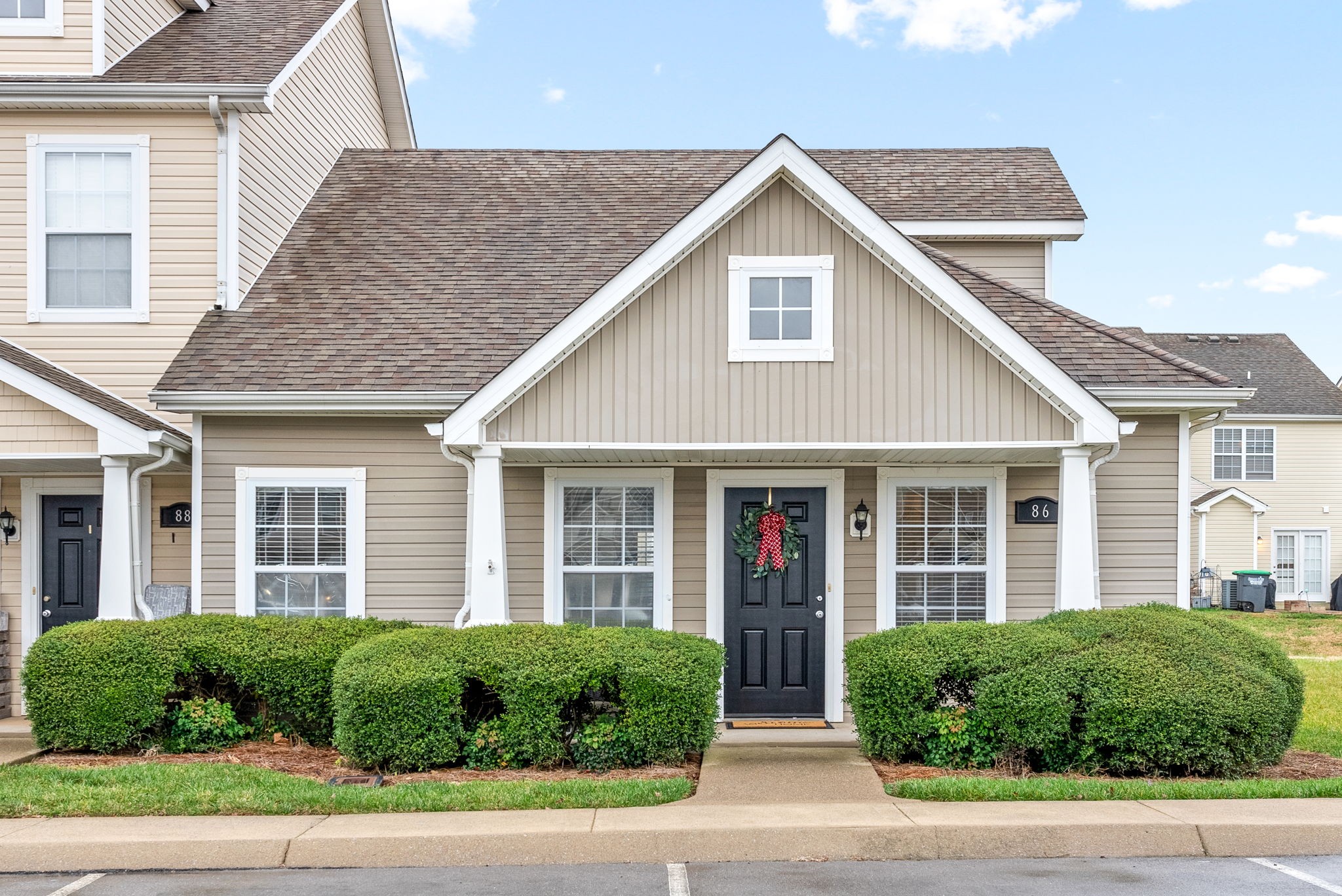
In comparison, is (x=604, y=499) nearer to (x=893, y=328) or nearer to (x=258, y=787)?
(x=893, y=328)

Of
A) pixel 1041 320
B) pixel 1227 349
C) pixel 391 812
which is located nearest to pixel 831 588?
pixel 1041 320

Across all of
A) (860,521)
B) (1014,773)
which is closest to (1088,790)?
(1014,773)

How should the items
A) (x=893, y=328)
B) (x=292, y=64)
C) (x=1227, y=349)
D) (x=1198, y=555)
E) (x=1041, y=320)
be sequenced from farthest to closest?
(x=1227, y=349) → (x=1198, y=555) → (x=292, y=64) → (x=1041, y=320) → (x=893, y=328)

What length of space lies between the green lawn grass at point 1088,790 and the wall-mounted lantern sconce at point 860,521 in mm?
3093

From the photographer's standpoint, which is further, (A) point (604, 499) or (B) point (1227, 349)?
(B) point (1227, 349)

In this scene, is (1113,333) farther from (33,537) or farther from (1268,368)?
(1268,368)

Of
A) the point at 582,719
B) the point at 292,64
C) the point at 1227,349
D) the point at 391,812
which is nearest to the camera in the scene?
the point at 391,812

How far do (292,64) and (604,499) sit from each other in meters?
6.05

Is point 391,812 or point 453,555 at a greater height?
point 453,555

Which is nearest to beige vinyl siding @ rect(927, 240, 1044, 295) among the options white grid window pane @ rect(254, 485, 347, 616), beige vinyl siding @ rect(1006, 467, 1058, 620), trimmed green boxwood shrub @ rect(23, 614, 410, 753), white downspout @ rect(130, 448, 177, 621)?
beige vinyl siding @ rect(1006, 467, 1058, 620)

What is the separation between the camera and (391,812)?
7371 millimetres

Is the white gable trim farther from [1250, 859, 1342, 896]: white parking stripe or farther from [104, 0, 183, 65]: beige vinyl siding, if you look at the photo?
[104, 0, 183, 65]: beige vinyl siding

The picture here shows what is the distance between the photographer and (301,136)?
43.2 ft

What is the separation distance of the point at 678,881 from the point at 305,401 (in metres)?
6.01
